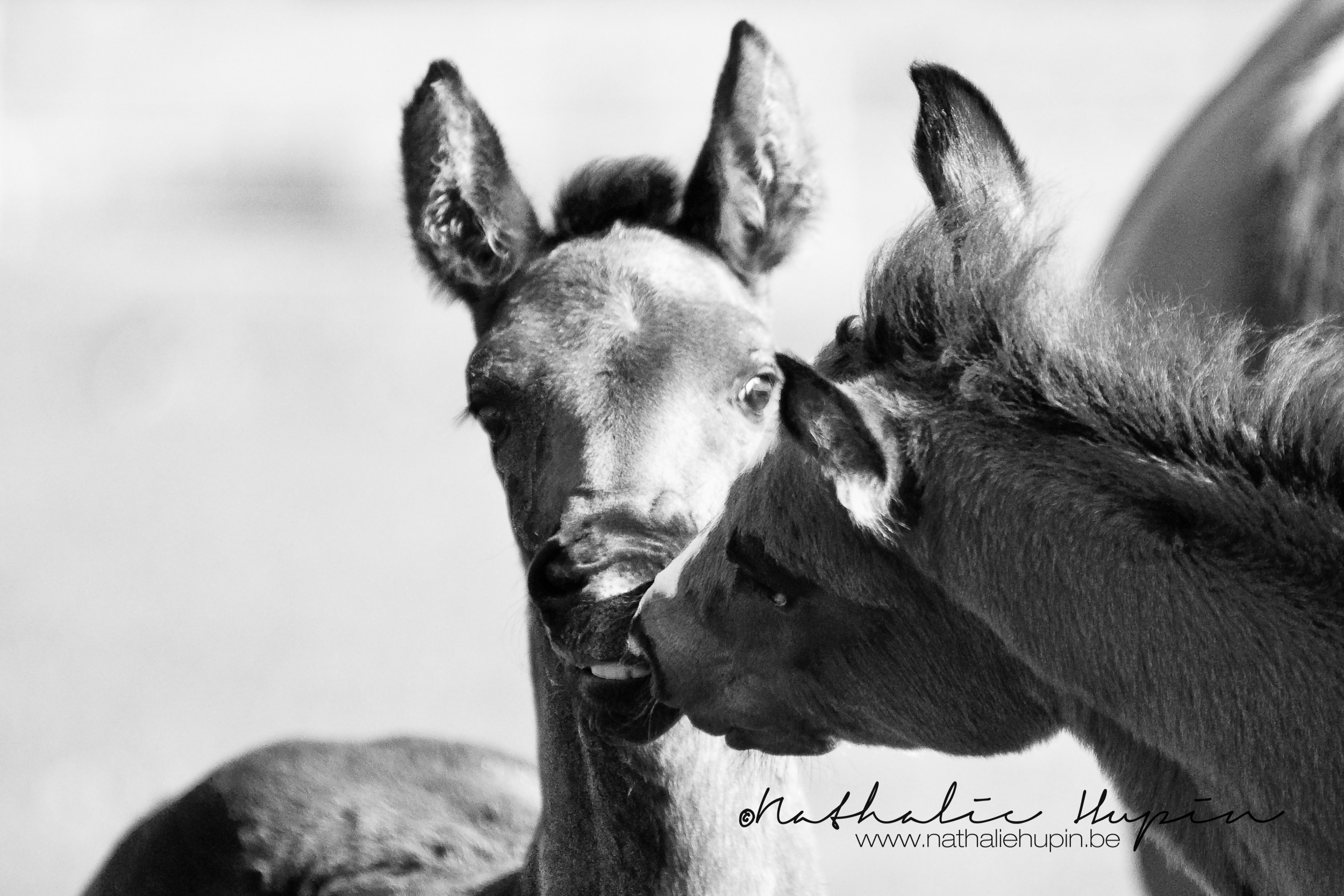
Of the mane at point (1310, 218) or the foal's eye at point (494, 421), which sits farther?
the foal's eye at point (494, 421)

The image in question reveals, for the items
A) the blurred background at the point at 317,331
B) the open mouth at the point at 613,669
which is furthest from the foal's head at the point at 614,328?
the blurred background at the point at 317,331

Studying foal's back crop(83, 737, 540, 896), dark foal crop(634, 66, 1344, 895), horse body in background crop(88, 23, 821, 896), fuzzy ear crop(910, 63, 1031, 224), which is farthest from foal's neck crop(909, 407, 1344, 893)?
foal's back crop(83, 737, 540, 896)

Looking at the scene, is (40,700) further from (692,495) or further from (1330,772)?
(1330,772)

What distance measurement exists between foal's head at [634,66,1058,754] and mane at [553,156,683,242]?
50.0 inches

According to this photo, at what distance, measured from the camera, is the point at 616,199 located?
158 inches

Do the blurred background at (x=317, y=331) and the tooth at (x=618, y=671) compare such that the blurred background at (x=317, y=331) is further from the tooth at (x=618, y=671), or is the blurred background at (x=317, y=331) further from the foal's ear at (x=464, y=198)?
the tooth at (x=618, y=671)

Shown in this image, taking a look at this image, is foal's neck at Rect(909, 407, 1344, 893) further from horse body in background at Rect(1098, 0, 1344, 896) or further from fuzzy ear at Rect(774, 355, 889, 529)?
horse body in background at Rect(1098, 0, 1344, 896)

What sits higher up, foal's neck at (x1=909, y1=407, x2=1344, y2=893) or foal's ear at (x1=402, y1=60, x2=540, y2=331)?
foal's ear at (x1=402, y1=60, x2=540, y2=331)

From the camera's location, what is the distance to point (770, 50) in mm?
4070

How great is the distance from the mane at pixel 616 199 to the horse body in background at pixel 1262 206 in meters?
1.14

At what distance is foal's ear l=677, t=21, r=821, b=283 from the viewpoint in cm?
399

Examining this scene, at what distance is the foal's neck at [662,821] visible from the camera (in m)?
3.28

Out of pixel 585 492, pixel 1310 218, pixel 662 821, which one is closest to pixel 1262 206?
pixel 1310 218

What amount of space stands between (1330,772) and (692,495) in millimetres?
1504
